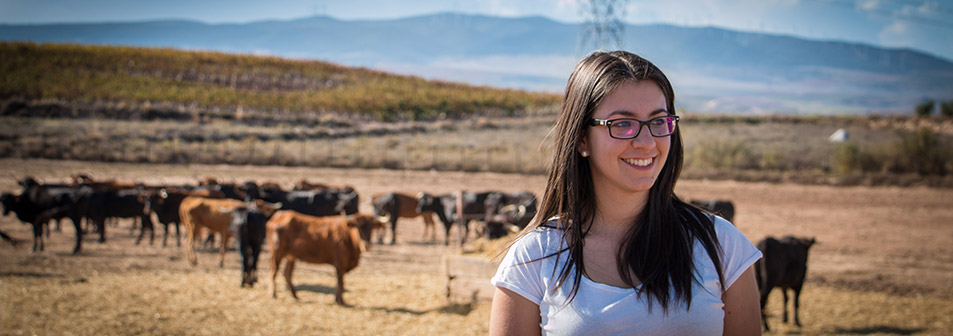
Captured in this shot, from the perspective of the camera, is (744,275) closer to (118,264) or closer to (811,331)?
(811,331)

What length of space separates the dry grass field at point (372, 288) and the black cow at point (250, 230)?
458mm

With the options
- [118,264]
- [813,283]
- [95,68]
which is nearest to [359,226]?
[118,264]

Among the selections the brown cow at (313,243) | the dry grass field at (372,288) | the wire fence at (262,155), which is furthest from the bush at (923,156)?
the brown cow at (313,243)

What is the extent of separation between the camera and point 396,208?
16141 mm

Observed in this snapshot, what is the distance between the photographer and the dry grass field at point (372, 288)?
761 centimetres

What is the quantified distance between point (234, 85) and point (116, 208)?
5923cm

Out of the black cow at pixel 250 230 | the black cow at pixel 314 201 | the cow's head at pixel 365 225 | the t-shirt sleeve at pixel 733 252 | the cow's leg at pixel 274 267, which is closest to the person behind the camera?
the t-shirt sleeve at pixel 733 252

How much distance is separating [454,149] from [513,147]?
12.0 feet

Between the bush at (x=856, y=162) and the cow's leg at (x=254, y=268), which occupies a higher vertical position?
the bush at (x=856, y=162)

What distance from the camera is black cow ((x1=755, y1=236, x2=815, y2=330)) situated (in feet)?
27.8

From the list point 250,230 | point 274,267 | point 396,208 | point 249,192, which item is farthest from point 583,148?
point 249,192

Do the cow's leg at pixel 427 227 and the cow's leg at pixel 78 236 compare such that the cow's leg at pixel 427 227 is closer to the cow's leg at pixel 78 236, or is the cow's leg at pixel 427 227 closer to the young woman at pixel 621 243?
→ the cow's leg at pixel 78 236

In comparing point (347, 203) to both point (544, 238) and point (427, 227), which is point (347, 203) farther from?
point (544, 238)

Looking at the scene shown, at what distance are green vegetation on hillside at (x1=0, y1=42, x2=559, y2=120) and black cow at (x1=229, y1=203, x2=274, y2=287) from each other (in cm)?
3514
